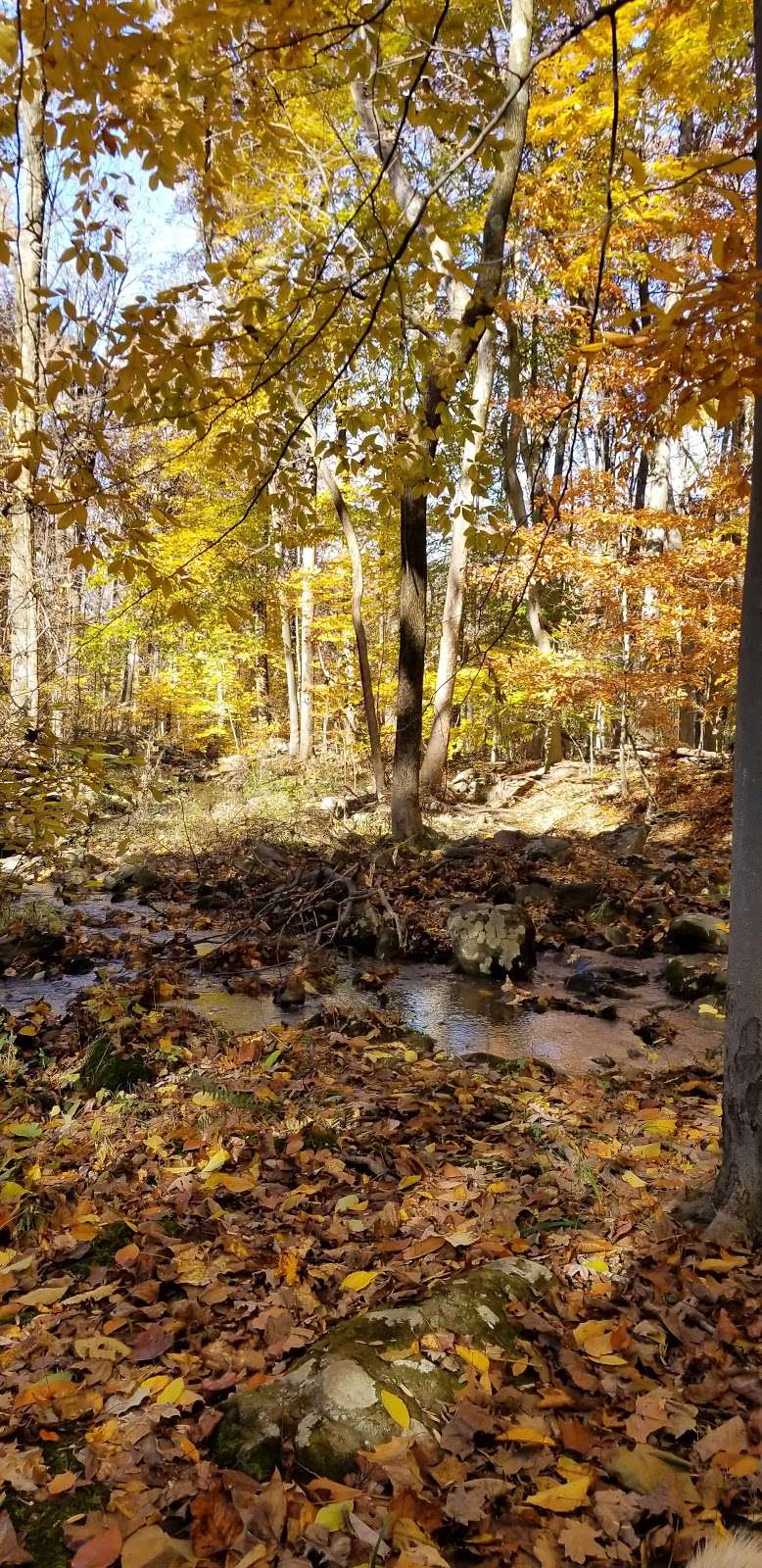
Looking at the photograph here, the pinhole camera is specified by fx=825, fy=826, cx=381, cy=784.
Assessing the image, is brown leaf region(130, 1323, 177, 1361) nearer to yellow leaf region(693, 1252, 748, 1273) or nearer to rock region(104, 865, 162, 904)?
yellow leaf region(693, 1252, 748, 1273)

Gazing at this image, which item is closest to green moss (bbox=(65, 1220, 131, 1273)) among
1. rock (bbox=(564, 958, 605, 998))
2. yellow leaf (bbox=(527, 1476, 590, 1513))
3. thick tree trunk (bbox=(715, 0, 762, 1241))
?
yellow leaf (bbox=(527, 1476, 590, 1513))

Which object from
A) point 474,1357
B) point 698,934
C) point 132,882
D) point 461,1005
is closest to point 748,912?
point 474,1357

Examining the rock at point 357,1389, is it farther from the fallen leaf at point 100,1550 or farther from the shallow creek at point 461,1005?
the shallow creek at point 461,1005

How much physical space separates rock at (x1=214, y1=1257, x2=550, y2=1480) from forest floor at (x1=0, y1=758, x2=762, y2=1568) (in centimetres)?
5

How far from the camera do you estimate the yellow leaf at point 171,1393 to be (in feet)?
7.22

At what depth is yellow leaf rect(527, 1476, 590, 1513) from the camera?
1.80m

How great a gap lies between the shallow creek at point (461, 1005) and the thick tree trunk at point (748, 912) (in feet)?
8.12

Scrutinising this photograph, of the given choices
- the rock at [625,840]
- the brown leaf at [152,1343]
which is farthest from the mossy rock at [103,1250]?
the rock at [625,840]

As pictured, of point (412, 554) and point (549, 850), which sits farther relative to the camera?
point (549, 850)

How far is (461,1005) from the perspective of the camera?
6758mm

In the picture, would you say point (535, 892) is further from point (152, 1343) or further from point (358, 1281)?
point (152, 1343)

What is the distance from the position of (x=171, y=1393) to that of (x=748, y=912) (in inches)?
84.7

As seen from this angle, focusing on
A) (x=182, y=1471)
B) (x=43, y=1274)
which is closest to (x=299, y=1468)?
(x=182, y=1471)

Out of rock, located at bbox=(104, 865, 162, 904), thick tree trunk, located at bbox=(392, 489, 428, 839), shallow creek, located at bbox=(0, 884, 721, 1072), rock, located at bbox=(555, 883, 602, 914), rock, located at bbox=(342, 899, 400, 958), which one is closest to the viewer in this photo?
shallow creek, located at bbox=(0, 884, 721, 1072)
